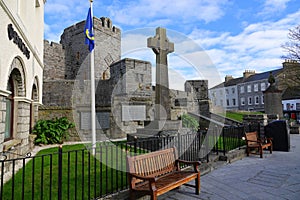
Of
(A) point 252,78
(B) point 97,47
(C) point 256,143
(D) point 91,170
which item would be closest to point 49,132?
(D) point 91,170

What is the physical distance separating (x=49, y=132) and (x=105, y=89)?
6.87 metres

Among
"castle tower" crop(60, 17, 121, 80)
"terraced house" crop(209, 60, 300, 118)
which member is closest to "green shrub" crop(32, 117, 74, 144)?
"castle tower" crop(60, 17, 121, 80)

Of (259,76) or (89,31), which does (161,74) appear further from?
(259,76)

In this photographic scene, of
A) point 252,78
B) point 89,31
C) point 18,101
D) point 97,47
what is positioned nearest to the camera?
point 18,101

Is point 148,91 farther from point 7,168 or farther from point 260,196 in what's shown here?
point 260,196

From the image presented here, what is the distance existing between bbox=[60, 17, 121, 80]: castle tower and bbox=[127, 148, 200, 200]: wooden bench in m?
19.3

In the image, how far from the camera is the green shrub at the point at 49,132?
32.8 feet

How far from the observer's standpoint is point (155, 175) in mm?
4066

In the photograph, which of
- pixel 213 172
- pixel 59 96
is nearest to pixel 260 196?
pixel 213 172

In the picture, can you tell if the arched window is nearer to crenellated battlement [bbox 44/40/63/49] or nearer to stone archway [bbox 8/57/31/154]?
stone archway [bbox 8/57/31/154]

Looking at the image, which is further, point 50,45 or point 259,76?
point 259,76

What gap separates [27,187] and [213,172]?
4417 mm

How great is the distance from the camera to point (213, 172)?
5.57 metres

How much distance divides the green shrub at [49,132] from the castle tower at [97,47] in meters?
11.8
